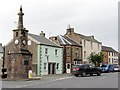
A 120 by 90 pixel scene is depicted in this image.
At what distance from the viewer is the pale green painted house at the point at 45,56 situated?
5338 centimetres

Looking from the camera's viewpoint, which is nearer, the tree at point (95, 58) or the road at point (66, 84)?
the road at point (66, 84)

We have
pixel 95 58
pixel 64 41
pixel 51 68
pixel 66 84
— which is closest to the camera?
pixel 66 84

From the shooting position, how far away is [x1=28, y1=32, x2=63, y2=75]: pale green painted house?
53.4 m

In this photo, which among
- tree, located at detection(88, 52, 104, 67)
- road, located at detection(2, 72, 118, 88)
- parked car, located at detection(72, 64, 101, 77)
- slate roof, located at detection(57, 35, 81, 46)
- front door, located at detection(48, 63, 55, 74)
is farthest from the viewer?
tree, located at detection(88, 52, 104, 67)

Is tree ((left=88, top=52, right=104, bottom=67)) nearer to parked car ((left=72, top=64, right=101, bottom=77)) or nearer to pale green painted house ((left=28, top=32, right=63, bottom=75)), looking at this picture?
pale green painted house ((left=28, top=32, right=63, bottom=75))

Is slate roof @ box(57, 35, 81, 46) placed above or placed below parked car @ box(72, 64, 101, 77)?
above

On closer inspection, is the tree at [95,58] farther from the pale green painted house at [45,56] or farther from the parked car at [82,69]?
the parked car at [82,69]

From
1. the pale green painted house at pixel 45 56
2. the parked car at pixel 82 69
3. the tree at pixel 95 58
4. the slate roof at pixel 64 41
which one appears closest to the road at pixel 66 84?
the parked car at pixel 82 69

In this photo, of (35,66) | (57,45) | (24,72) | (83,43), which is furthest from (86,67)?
(83,43)

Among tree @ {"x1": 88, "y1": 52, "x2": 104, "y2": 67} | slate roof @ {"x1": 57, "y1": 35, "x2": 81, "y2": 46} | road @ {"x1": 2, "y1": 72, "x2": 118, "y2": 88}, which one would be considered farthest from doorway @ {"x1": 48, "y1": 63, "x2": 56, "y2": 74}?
road @ {"x1": 2, "y1": 72, "x2": 118, "y2": 88}

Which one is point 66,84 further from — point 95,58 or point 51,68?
point 95,58

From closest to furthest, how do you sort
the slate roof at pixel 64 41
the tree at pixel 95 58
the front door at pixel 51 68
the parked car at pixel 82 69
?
1. the parked car at pixel 82 69
2. the front door at pixel 51 68
3. the slate roof at pixel 64 41
4. the tree at pixel 95 58

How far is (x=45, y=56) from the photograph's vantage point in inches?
2175

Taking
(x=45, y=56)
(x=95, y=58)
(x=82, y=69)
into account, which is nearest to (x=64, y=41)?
(x=45, y=56)
